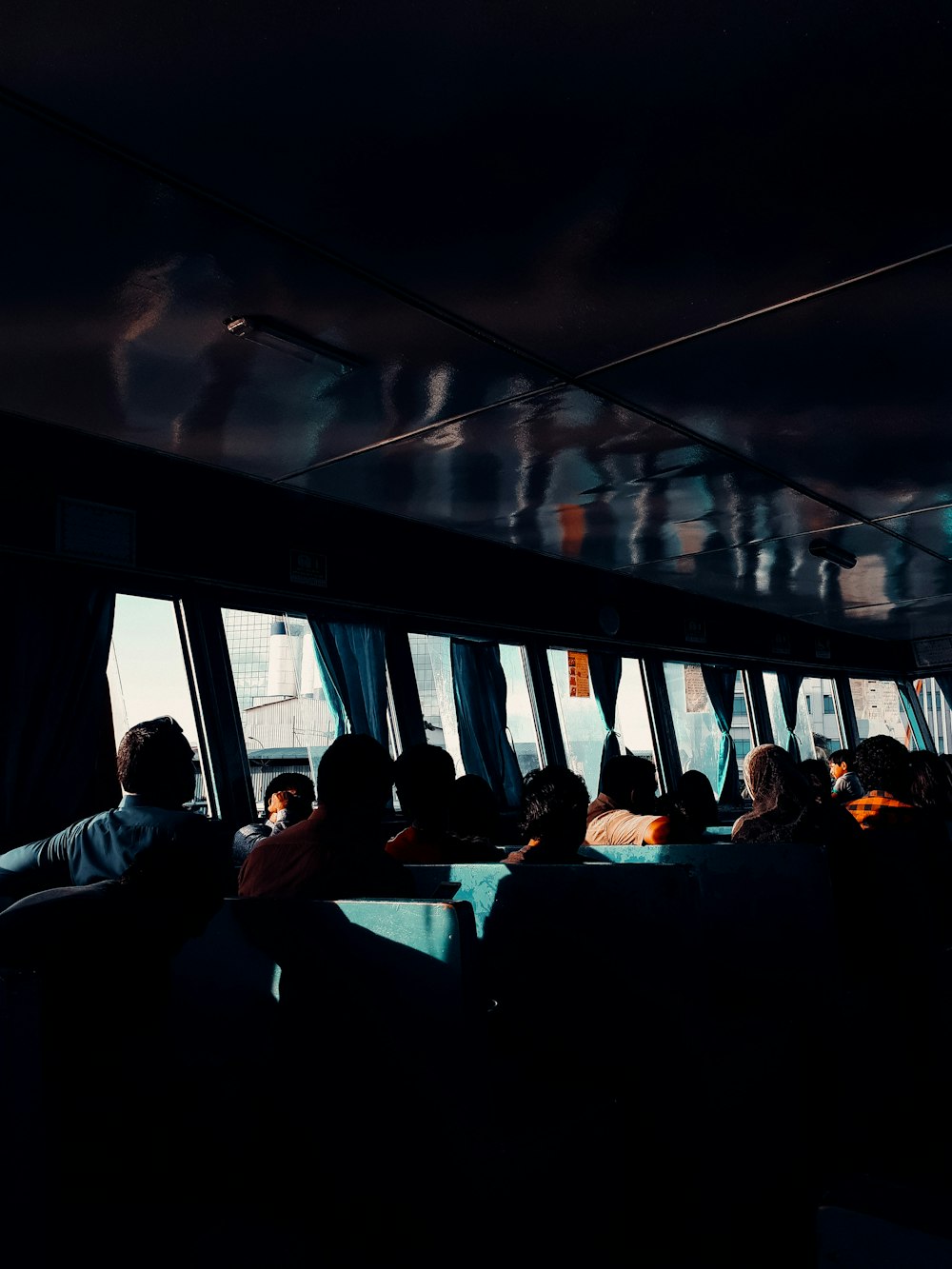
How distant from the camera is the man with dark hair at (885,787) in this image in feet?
12.5

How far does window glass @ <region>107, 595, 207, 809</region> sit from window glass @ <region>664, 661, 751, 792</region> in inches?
206

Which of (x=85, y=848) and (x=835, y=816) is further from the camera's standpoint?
(x=835, y=816)

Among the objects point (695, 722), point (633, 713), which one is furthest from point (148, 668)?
point (695, 722)

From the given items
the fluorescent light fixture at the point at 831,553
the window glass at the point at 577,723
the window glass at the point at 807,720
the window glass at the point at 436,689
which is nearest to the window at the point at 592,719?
the window glass at the point at 577,723

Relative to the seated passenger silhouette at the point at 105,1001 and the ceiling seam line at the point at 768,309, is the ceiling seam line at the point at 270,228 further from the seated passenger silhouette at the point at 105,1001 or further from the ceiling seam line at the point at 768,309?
the seated passenger silhouette at the point at 105,1001

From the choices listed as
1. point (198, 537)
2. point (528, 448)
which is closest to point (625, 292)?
point (528, 448)

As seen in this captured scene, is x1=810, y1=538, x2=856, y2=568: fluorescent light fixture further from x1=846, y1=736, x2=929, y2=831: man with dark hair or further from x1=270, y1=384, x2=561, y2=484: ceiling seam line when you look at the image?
x1=270, y1=384, x2=561, y2=484: ceiling seam line

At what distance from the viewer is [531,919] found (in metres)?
2.30

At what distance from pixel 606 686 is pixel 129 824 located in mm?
6781

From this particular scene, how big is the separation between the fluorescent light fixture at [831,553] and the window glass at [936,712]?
6028 mm

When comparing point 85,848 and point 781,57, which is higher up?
point 781,57

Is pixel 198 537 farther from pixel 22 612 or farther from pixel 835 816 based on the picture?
pixel 835 816

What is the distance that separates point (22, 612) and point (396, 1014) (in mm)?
3670

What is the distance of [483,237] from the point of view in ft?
9.86
